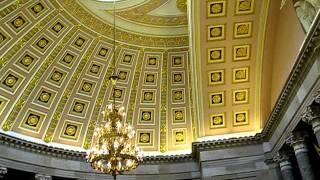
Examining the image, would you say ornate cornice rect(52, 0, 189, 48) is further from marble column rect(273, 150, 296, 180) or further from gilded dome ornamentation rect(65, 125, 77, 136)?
marble column rect(273, 150, 296, 180)

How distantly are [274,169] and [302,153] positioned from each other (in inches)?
99.3

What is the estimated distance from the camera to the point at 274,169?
524 inches

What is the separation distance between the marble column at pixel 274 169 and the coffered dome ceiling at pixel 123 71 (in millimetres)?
1813

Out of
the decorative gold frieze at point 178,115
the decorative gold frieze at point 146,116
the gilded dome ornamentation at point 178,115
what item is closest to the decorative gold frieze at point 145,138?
the decorative gold frieze at point 146,116

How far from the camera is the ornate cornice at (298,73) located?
8884mm

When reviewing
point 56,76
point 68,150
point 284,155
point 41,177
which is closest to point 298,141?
point 284,155

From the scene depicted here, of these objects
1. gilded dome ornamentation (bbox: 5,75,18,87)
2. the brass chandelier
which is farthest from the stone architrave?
gilded dome ornamentation (bbox: 5,75,18,87)

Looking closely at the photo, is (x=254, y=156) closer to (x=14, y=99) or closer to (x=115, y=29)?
(x=115, y=29)

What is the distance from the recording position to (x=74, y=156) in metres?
14.9

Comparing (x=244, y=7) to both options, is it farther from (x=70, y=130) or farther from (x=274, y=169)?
(x=70, y=130)

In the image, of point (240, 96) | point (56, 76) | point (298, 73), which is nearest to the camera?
point (298, 73)

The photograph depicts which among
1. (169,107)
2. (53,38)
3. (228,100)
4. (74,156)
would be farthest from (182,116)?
(53,38)

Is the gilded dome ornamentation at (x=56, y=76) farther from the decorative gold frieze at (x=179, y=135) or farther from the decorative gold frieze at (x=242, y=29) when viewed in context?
the decorative gold frieze at (x=242, y=29)

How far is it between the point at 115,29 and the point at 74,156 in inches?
198
